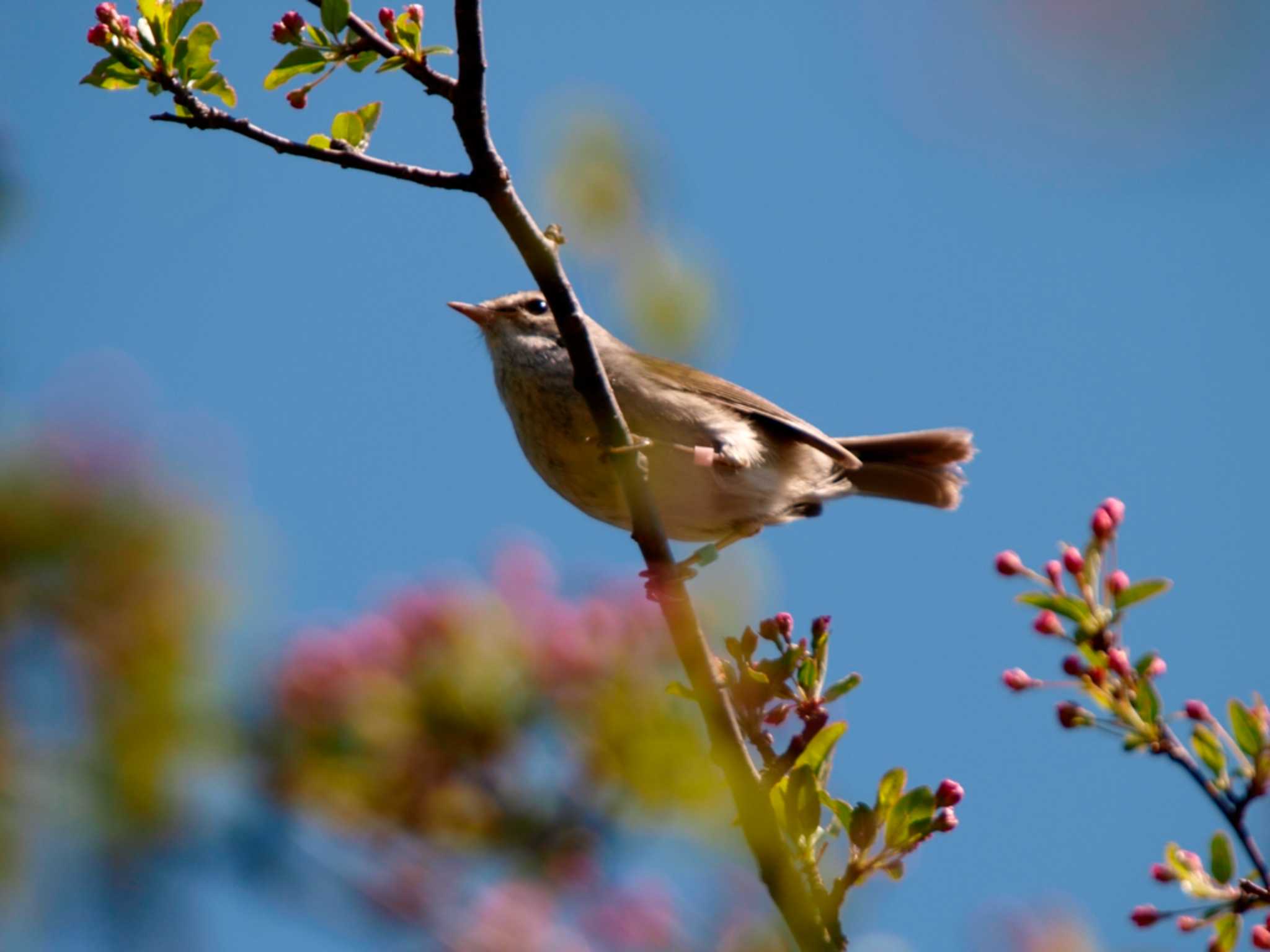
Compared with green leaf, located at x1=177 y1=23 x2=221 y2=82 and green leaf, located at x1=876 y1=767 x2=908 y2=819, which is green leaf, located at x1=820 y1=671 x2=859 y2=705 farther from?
green leaf, located at x1=177 y1=23 x2=221 y2=82

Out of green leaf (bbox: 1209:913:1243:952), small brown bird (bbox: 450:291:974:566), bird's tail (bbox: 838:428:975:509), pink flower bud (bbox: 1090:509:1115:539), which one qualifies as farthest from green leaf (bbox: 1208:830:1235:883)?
bird's tail (bbox: 838:428:975:509)

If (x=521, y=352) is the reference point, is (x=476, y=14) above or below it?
below

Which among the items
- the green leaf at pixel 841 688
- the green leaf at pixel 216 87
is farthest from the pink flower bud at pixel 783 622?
the green leaf at pixel 216 87

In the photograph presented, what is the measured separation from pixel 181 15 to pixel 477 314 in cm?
293

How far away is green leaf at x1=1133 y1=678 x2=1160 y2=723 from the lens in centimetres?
227

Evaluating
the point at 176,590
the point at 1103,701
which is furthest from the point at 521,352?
the point at 1103,701

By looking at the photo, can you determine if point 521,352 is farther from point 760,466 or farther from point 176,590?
point 176,590

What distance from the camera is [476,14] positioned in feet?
9.49

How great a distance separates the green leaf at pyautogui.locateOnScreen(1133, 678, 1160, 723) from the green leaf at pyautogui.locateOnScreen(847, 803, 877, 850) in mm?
642

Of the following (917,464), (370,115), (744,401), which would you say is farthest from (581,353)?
(917,464)

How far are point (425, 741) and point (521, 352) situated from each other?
2.35 meters

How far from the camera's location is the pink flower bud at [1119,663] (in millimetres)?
Answer: 2322

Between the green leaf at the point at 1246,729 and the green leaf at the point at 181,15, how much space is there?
2.62 m

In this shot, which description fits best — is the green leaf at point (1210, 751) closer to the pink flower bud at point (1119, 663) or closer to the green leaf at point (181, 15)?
the pink flower bud at point (1119, 663)
